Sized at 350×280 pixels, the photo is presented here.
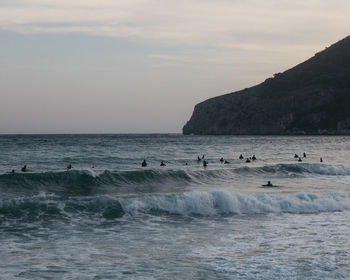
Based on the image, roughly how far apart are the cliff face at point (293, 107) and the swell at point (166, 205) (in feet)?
495

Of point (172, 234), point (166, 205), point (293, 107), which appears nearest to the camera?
point (172, 234)

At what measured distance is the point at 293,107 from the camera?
175125 mm

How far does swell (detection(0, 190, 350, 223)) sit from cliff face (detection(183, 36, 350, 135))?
150860mm

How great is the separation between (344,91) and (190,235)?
567 feet

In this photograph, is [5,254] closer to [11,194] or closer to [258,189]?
[11,194]

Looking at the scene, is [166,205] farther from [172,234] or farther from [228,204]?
[172,234]

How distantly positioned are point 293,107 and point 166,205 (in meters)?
160

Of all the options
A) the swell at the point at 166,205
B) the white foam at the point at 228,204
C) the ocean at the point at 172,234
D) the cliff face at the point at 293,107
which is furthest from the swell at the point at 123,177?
the cliff face at the point at 293,107

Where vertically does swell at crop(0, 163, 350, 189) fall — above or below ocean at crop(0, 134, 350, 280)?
above

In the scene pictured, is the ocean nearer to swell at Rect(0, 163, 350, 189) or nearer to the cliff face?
swell at Rect(0, 163, 350, 189)

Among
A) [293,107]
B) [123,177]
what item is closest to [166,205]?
[123,177]

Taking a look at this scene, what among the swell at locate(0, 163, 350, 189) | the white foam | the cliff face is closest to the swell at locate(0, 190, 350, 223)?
the white foam

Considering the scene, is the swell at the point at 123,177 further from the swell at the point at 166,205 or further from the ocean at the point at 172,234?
the swell at the point at 166,205

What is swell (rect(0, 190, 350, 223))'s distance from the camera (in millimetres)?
18953
